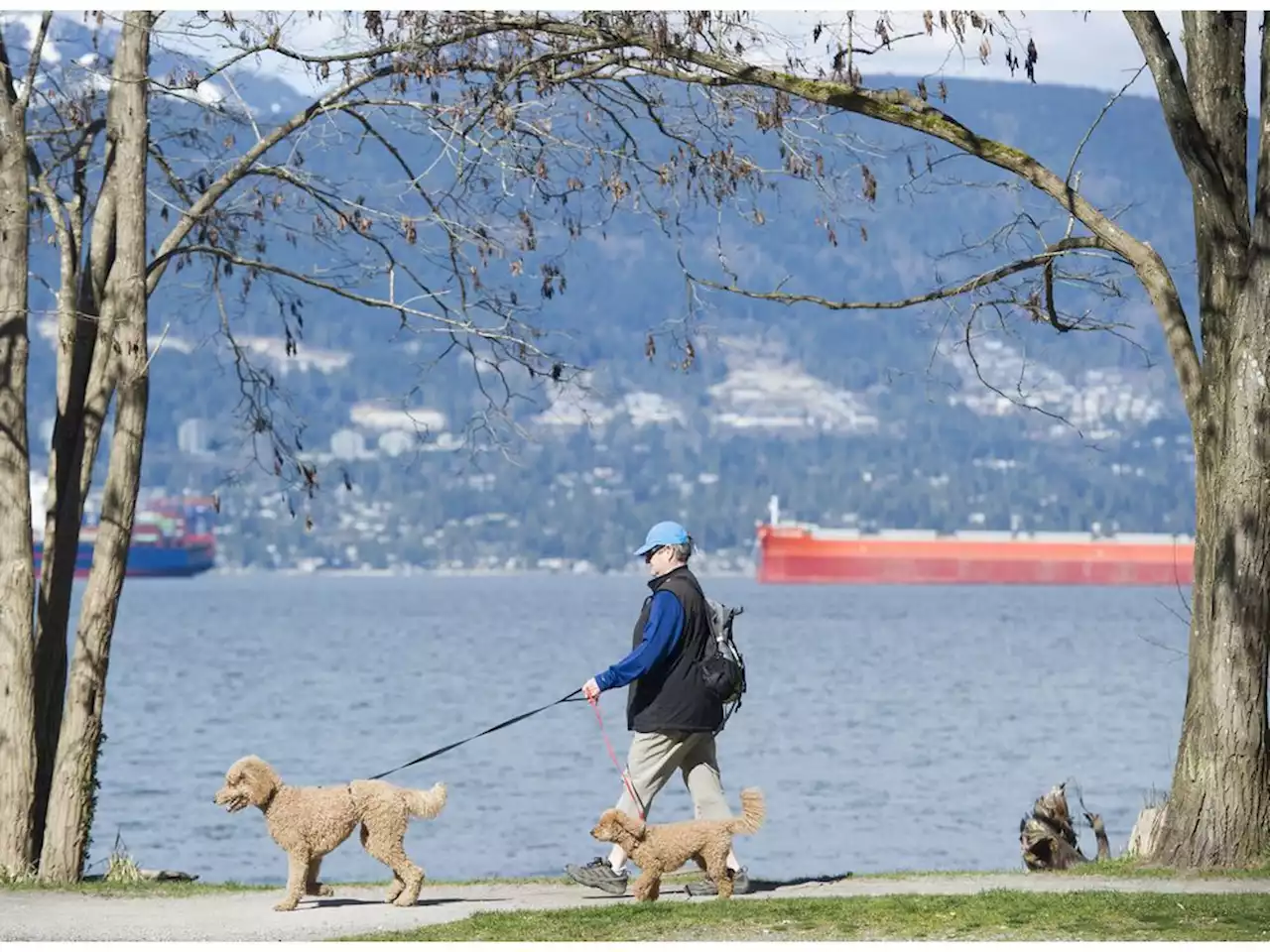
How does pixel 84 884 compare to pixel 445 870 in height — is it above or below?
above

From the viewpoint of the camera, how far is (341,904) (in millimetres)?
9852

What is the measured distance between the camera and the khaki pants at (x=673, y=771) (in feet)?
32.2

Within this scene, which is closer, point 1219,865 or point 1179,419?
point 1219,865

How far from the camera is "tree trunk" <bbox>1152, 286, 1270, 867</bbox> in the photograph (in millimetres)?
10398

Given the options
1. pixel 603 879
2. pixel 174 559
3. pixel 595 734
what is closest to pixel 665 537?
pixel 603 879

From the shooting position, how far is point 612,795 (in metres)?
30.8

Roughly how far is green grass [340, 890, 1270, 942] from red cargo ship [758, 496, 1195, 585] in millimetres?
103690

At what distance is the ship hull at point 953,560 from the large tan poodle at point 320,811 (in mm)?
104138

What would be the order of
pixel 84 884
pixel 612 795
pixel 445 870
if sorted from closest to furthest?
pixel 84 884
pixel 445 870
pixel 612 795

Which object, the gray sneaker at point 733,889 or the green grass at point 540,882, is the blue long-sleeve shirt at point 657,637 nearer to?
the gray sneaker at point 733,889

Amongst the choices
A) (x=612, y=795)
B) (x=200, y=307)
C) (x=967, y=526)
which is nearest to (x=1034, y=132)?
(x=967, y=526)

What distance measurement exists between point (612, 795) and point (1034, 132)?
111m

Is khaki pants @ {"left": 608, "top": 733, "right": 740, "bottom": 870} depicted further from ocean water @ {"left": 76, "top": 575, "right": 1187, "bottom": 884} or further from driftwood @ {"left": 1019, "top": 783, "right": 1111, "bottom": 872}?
driftwood @ {"left": 1019, "top": 783, "right": 1111, "bottom": 872}

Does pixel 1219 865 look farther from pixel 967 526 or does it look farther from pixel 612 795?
pixel 967 526
